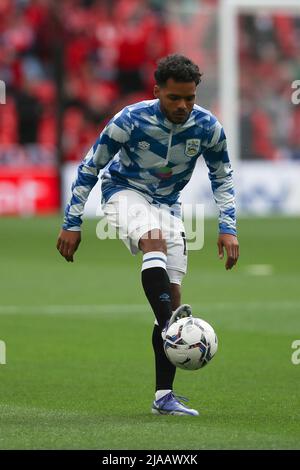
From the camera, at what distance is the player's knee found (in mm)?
6570

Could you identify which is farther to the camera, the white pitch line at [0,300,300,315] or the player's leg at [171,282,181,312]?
the white pitch line at [0,300,300,315]

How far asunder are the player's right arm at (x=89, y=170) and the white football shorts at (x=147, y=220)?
185 mm

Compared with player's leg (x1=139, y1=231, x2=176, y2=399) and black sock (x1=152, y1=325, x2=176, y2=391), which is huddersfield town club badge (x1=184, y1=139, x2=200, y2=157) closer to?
player's leg (x1=139, y1=231, x2=176, y2=399)

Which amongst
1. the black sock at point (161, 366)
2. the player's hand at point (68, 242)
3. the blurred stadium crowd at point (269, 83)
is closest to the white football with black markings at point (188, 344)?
the black sock at point (161, 366)

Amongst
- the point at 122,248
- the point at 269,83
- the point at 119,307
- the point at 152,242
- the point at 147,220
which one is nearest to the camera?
the point at 152,242

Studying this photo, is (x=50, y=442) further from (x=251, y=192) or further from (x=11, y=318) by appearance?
(x=251, y=192)

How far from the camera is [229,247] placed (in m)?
6.81

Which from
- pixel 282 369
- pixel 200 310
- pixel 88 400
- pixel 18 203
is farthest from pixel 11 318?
pixel 18 203

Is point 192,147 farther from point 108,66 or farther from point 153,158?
point 108,66

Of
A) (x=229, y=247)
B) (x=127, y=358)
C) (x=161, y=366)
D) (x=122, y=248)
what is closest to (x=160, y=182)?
(x=229, y=247)

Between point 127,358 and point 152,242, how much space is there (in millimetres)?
2602

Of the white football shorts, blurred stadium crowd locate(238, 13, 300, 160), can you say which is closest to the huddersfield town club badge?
the white football shorts

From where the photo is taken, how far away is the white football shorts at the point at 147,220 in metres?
6.73

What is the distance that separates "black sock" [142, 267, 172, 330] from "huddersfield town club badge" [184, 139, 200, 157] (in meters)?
0.69
